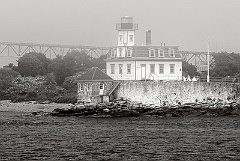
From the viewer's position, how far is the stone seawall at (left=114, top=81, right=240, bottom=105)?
160 feet

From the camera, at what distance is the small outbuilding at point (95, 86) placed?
52.7 m

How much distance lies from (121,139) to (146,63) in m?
25.7

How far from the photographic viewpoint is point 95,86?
53688 mm

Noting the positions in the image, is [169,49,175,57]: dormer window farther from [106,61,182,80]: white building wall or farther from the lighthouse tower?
the lighthouse tower

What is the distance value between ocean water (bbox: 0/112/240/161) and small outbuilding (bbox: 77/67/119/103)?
9.49 m

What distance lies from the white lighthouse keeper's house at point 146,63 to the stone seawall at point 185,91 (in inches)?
230

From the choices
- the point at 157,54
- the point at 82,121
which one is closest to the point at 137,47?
the point at 157,54

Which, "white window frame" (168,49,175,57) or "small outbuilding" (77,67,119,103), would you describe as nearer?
"small outbuilding" (77,67,119,103)

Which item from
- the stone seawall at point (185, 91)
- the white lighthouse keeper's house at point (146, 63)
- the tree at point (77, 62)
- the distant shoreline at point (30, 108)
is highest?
the tree at point (77, 62)

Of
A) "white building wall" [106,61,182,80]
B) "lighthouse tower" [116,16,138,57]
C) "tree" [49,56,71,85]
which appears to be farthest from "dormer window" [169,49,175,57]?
"tree" [49,56,71,85]

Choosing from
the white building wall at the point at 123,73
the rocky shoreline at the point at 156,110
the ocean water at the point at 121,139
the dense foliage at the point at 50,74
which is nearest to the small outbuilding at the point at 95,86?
the white building wall at the point at 123,73

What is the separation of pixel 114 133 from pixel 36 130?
4.85 m

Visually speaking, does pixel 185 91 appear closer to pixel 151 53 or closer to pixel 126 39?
pixel 151 53

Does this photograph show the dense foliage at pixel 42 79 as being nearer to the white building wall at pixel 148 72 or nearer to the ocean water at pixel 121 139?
the white building wall at pixel 148 72
